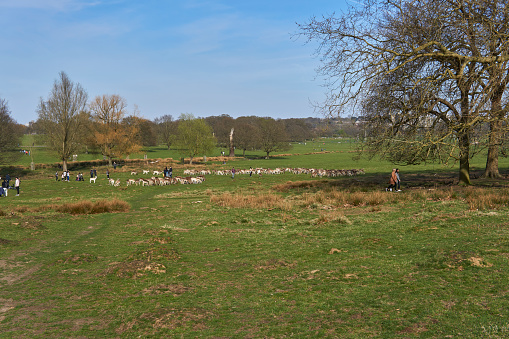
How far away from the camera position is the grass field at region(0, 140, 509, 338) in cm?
693

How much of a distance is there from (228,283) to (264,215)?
11.1 meters

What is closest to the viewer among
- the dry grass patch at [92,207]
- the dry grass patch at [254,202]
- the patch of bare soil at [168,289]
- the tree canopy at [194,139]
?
the patch of bare soil at [168,289]

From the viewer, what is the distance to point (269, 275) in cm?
1010

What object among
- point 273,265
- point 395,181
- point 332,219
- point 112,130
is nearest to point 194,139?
point 112,130

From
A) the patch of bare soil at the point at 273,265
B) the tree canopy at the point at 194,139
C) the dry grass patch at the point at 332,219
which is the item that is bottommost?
the patch of bare soil at the point at 273,265

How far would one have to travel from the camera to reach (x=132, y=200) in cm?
3116

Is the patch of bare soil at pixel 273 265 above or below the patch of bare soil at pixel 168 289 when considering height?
above

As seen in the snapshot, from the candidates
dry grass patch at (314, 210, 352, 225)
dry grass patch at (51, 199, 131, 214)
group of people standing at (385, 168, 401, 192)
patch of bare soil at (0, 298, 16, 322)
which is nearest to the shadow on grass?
group of people standing at (385, 168, 401, 192)

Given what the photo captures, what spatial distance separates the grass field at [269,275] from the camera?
6926mm

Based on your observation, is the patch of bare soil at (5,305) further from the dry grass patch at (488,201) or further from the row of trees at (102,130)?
the row of trees at (102,130)

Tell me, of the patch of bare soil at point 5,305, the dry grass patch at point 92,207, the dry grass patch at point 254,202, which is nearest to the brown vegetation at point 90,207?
the dry grass patch at point 92,207

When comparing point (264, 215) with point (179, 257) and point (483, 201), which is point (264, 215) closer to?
point (179, 257)

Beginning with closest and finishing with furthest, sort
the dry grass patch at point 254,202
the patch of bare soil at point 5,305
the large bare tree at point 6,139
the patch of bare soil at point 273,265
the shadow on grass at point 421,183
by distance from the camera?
1. the patch of bare soil at point 5,305
2. the patch of bare soil at point 273,265
3. the dry grass patch at point 254,202
4. the shadow on grass at point 421,183
5. the large bare tree at point 6,139

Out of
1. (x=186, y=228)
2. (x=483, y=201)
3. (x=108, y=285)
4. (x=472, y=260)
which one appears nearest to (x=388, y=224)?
(x=483, y=201)
